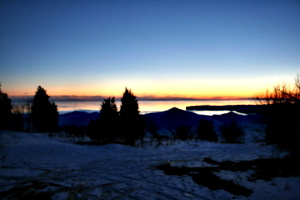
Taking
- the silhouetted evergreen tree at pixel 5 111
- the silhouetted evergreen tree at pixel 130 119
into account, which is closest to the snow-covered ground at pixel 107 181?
the silhouetted evergreen tree at pixel 130 119

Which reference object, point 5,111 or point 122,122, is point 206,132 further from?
point 5,111

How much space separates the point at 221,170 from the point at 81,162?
949 centimetres

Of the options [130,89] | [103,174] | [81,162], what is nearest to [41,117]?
[130,89]

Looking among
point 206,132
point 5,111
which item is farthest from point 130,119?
point 5,111

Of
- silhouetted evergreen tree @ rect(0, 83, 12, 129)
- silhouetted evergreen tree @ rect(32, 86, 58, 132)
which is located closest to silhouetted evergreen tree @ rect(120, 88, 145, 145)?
silhouetted evergreen tree @ rect(32, 86, 58, 132)

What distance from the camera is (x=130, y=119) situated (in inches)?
914

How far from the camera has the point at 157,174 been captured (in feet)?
31.5

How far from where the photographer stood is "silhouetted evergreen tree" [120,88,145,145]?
22.9 meters

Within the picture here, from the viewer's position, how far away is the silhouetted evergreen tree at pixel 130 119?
22875 millimetres

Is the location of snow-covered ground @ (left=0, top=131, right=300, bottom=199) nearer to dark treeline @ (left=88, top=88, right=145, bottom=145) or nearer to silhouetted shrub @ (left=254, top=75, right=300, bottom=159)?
silhouetted shrub @ (left=254, top=75, right=300, bottom=159)

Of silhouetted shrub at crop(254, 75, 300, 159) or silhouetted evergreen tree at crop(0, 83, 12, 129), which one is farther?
silhouetted evergreen tree at crop(0, 83, 12, 129)

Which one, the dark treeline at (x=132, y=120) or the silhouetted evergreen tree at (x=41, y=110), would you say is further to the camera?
the silhouetted evergreen tree at (x=41, y=110)

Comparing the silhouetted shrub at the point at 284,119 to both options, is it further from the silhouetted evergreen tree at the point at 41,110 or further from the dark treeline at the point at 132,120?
the silhouetted evergreen tree at the point at 41,110

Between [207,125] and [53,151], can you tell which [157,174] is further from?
[207,125]
